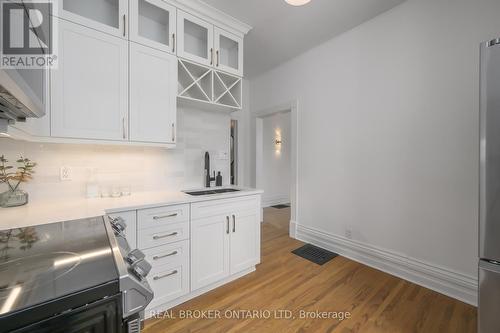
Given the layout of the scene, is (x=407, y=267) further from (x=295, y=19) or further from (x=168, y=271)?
(x=295, y=19)

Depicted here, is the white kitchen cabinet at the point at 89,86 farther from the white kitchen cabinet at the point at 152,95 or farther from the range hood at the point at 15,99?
the range hood at the point at 15,99

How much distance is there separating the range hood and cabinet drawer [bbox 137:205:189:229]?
2.75 feet

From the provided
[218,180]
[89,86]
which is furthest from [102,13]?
[218,180]

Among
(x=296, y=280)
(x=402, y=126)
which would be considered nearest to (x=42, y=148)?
(x=296, y=280)

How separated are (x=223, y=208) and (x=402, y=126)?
2032mm

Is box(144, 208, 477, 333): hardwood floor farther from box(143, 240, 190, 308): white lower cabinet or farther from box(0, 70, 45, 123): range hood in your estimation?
box(0, 70, 45, 123): range hood

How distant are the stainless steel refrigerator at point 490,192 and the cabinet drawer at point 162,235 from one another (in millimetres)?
1890

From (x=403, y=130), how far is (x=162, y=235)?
252 centimetres

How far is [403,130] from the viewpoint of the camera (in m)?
2.09

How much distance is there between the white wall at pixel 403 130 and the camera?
173 centimetres

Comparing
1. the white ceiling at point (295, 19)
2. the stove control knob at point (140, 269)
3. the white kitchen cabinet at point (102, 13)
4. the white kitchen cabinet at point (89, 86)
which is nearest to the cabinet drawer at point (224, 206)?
the white kitchen cabinet at point (89, 86)

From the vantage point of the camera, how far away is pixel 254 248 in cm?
222

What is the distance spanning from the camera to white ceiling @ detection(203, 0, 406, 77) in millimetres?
2074

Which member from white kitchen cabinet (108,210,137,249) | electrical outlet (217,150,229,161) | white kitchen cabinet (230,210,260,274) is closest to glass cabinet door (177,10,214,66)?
electrical outlet (217,150,229,161)
